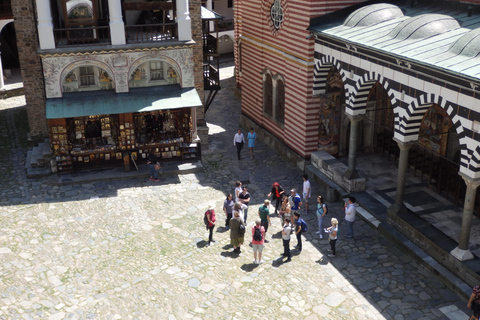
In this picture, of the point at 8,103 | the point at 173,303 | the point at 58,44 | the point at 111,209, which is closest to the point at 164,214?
the point at 111,209

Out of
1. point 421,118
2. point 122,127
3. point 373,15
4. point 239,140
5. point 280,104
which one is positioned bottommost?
point 239,140

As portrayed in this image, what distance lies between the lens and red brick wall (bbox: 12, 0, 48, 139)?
2456cm

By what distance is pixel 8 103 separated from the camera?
3306 cm

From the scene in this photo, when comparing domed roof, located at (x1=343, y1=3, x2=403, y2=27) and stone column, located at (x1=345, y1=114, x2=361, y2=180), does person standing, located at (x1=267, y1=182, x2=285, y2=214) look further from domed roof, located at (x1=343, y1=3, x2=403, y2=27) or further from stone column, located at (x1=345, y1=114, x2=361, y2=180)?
domed roof, located at (x1=343, y1=3, x2=403, y2=27)

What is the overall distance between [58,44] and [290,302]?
14.7 meters

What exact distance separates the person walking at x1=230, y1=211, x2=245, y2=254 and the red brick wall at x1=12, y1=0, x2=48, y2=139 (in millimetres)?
13725

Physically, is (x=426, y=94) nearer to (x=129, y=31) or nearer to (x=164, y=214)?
(x=164, y=214)

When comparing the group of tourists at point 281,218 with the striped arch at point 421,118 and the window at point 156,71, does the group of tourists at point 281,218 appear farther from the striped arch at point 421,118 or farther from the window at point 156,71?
the window at point 156,71

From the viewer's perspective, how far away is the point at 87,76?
23438 millimetres

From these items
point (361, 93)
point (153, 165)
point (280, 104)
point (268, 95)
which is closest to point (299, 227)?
point (361, 93)

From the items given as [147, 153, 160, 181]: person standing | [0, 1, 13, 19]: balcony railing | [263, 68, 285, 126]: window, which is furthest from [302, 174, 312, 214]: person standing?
[0, 1, 13, 19]: balcony railing

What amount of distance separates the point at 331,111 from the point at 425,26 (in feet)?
21.0

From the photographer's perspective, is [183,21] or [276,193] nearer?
[276,193]

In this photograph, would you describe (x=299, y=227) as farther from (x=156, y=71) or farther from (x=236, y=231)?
(x=156, y=71)
